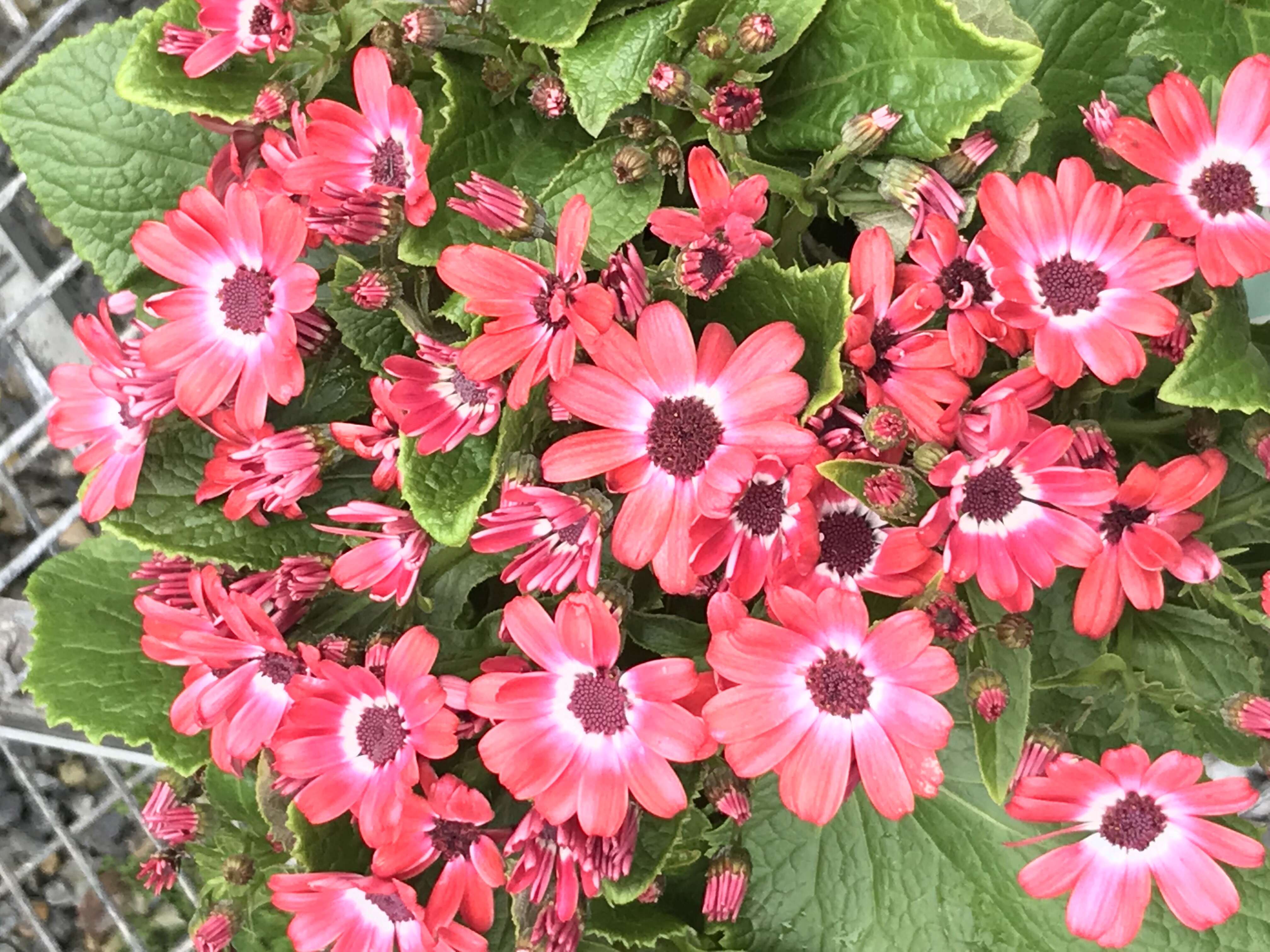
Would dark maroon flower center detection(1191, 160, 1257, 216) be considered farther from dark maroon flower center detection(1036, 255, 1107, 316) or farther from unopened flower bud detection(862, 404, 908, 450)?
unopened flower bud detection(862, 404, 908, 450)

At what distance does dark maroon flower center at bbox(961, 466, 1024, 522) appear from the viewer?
0.55m

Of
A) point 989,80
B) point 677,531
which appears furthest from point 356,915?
point 989,80

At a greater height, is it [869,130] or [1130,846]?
[869,130]

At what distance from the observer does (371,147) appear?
0.64m

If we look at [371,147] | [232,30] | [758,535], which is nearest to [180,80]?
[232,30]

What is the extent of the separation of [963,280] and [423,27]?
1.20 ft

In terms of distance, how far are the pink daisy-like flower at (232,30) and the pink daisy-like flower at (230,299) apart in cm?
9

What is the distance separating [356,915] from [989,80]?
0.66 meters

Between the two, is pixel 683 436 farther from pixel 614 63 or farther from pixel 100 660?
pixel 100 660

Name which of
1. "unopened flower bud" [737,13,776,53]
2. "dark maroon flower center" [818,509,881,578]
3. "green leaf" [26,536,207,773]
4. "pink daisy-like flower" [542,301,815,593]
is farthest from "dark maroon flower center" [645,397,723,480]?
"green leaf" [26,536,207,773]

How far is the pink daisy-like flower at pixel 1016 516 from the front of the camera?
21.1 inches

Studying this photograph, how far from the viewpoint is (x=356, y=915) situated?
684 mm

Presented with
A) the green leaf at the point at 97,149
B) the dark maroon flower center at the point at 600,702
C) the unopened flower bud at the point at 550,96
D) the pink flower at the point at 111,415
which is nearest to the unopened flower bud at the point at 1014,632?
the dark maroon flower center at the point at 600,702

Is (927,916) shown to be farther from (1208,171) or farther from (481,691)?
(1208,171)
